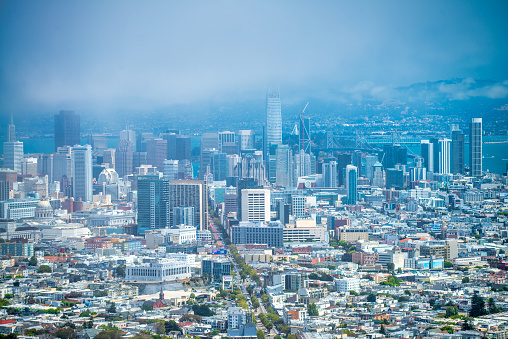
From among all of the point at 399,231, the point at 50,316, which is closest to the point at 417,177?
the point at 399,231

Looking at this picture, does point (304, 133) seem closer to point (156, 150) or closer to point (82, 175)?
point (156, 150)

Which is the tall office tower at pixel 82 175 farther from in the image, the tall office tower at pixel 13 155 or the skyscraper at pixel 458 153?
the skyscraper at pixel 458 153

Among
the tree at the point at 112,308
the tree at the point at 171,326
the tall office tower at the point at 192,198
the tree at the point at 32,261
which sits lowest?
the tree at the point at 171,326

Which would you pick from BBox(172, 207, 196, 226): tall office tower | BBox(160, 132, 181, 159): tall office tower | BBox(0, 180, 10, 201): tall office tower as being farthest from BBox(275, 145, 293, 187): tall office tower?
BBox(172, 207, 196, 226): tall office tower

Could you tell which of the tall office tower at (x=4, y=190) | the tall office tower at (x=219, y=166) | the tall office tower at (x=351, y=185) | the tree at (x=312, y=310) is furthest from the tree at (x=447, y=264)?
the tall office tower at (x=219, y=166)

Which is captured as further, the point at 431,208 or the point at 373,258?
the point at 431,208

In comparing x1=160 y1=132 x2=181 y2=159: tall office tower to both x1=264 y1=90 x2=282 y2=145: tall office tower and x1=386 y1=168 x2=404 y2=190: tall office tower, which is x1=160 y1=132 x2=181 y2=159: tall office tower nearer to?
x1=264 y1=90 x2=282 y2=145: tall office tower

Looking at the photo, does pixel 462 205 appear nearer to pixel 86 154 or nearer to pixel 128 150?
pixel 86 154
